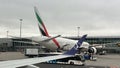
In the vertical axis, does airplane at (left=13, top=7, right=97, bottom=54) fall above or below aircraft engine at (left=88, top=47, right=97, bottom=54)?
above

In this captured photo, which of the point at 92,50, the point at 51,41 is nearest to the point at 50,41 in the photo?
the point at 51,41

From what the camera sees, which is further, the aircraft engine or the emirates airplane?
the aircraft engine

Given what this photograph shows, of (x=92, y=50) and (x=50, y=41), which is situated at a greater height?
(x=50, y=41)

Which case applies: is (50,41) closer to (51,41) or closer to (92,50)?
(51,41)

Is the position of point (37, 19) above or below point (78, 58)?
above

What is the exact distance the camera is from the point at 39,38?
56.0 metres

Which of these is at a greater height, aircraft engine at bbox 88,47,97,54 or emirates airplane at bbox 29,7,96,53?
emirates airplane at bbox 29,7,96,53

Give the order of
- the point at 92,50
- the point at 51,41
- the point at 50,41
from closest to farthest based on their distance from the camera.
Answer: the point at 50,41
the point at 51,41
the point at 92,50

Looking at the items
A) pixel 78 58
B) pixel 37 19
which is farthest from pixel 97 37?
pixel 78 58

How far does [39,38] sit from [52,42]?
3.36m

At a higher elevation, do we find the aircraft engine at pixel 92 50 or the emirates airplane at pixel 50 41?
the emirates airplane at pixel 50 41

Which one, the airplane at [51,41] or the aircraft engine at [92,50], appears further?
the aircraft engine at [92,50]

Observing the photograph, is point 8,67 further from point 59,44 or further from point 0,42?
point 0,42

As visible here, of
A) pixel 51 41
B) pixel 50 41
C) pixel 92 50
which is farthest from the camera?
pixel 92 50
